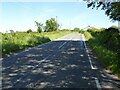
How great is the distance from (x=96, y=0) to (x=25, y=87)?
18428 millimetres

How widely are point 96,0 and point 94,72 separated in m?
13.8

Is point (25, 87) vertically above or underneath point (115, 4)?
underneath

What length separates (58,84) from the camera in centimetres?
1160

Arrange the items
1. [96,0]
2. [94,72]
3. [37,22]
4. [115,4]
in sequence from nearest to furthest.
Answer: [94,72] → [115,4] → [96,0] → [37,22]

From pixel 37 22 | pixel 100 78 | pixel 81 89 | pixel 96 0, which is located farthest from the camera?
pixel 37 22

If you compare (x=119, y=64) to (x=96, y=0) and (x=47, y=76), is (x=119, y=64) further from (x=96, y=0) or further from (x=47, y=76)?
(x=96, y=0)

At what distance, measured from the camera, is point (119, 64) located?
17000 millimetres

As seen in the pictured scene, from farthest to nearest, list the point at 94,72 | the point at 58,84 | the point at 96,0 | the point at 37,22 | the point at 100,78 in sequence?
the point at 37,22, the point at 96,0, the point at 94,72, the point at 100,78, the point at 58,84

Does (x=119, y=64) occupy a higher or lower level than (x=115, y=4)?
lower

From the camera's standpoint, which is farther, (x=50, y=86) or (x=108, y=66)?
(x=108, y=66)

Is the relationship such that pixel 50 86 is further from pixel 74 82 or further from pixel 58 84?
pixel 74 82

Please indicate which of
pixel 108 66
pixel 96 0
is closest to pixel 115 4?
pixel 96 0

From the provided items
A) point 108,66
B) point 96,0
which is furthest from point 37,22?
point 108,66

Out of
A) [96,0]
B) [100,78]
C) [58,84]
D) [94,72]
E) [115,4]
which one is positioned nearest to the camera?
[58,84]
